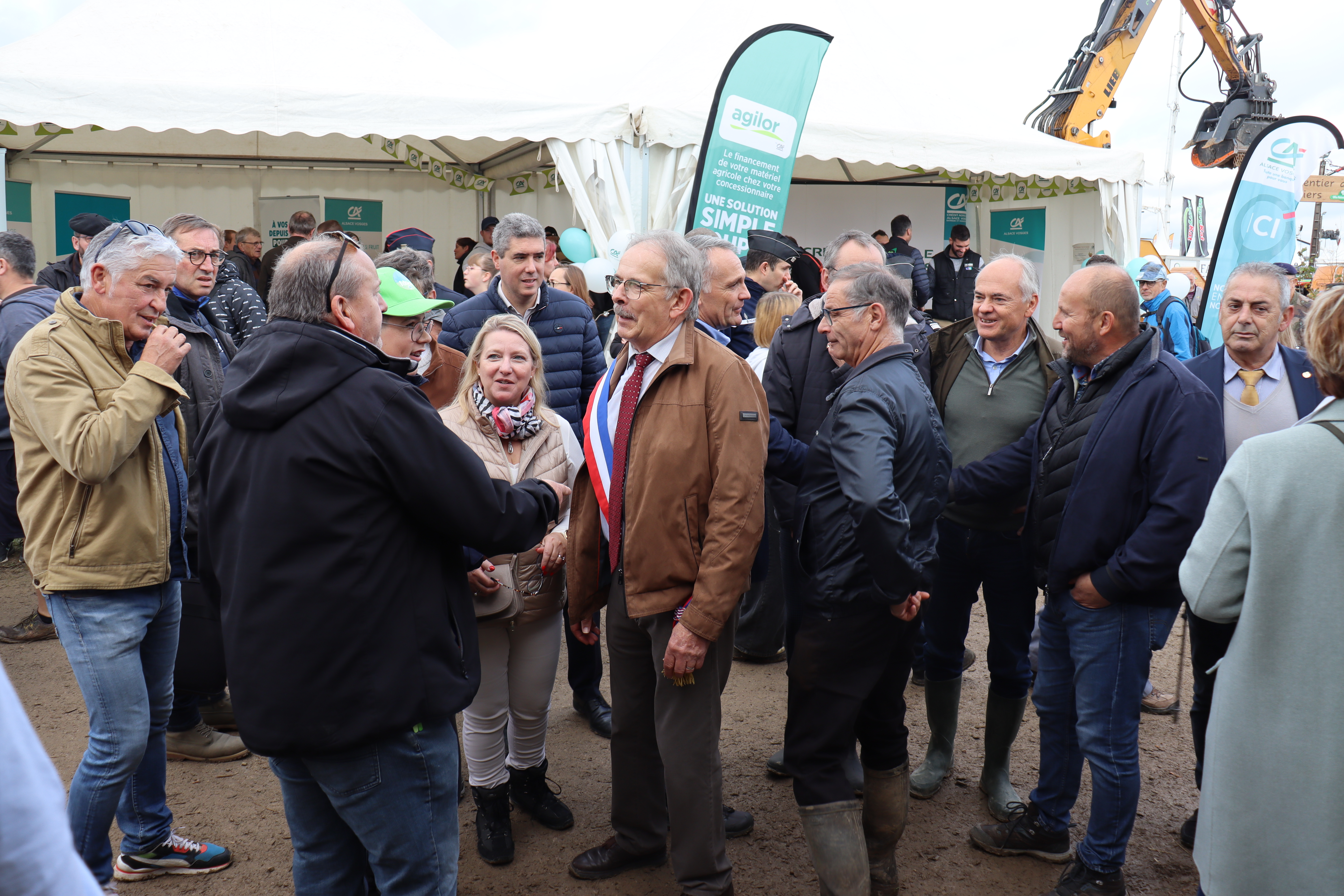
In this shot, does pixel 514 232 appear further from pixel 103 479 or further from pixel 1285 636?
pixel 1285 636

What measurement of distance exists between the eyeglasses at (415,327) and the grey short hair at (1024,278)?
1841mm

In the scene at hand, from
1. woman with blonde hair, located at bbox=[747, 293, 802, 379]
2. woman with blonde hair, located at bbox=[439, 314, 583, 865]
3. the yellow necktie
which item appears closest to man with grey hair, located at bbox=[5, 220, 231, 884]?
woman with blonde hair, located at bbox=[439, 314, 583, 865]

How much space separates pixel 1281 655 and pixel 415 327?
222 cm

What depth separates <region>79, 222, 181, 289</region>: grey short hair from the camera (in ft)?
7.89

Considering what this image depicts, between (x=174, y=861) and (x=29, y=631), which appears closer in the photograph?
(x=174, y=861)

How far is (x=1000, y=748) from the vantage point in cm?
330

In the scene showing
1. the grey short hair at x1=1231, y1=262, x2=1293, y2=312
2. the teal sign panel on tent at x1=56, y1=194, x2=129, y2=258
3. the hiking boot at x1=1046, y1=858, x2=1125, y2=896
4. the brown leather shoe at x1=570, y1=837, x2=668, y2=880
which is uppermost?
the teal sign panel on tent at x1=56, y1=194, x2=129, y2=258

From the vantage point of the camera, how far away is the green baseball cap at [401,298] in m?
2.45

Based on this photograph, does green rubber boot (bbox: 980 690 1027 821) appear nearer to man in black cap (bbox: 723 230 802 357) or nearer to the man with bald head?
the man with bald head

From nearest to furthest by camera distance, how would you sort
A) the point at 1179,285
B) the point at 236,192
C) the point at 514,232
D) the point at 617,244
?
the point at 514,232
the point at 617,244
the point at 1179,285
the point at 236,192

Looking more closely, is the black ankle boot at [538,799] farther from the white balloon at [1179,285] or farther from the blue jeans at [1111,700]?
the white balloon at [1179,285]

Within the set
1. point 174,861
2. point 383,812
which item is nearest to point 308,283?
point 383,812

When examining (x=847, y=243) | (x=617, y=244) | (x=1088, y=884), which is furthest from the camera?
(x=617, y=244)

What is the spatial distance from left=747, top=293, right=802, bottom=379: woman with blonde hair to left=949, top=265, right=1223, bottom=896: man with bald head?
1.43m
